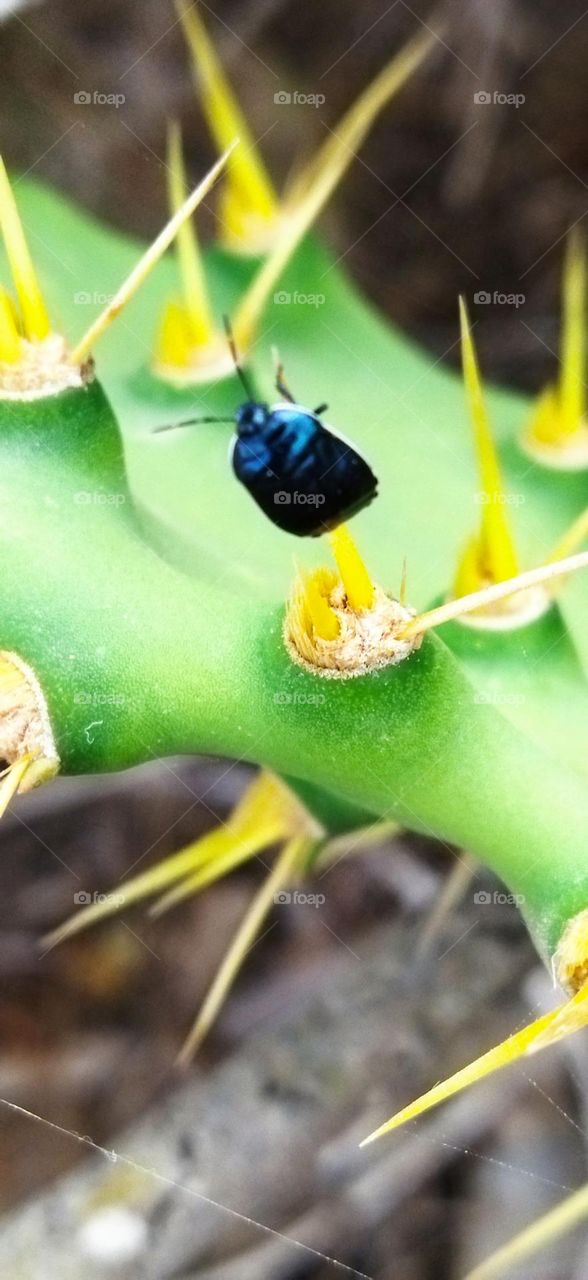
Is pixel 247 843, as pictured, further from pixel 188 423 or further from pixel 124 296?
pixel 124 296

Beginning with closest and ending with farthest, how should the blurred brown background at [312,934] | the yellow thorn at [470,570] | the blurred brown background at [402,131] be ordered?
the yellow thorn at [470,570], the blurred brown background at [312,934], the blurred brown background at [402,131]

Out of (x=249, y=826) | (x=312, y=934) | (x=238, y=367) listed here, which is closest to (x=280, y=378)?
(x=238, y=367)

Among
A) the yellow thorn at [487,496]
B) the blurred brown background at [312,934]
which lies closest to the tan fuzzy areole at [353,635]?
the yellow thorn at [487,496]

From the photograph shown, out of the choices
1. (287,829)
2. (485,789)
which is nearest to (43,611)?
(485,789)

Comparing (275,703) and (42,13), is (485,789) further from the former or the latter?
(42,13)

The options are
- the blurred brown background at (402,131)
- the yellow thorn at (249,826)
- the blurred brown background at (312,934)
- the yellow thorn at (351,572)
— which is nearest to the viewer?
the yellow thorn at (351,572)

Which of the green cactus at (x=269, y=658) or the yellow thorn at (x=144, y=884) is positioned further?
the yellow thorn at (x=144, y=884)

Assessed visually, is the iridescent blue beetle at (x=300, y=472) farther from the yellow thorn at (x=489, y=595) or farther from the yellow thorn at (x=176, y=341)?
the yellow thorn at (x=176, y=341)
